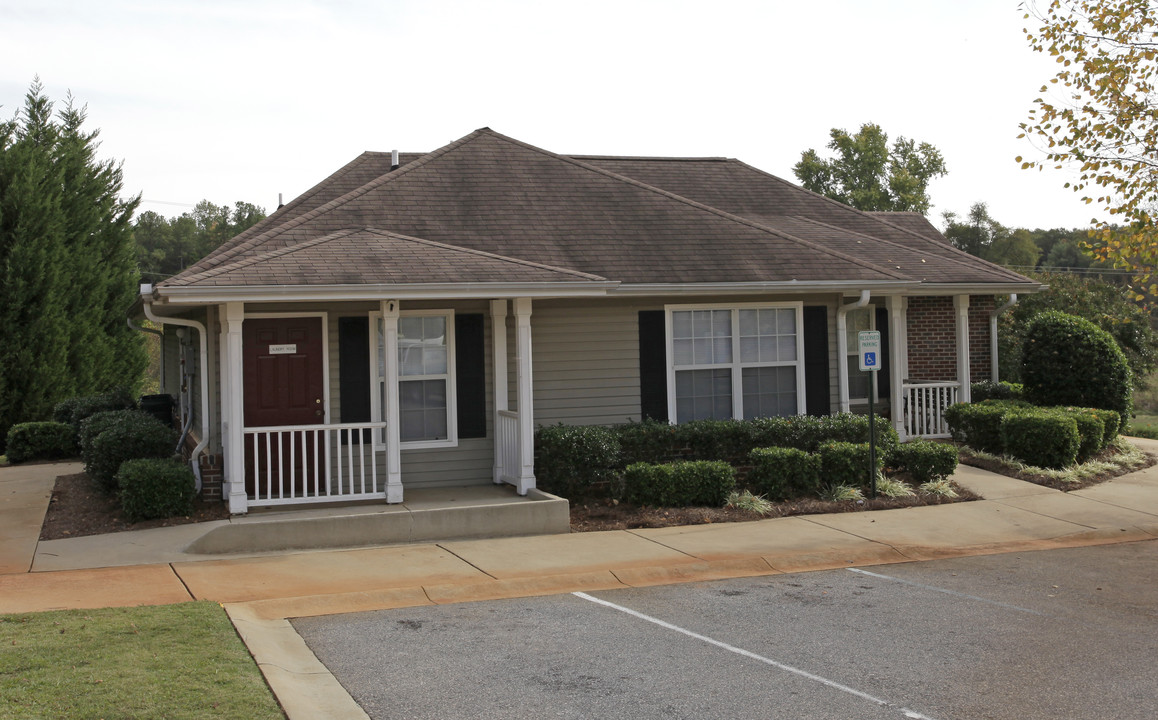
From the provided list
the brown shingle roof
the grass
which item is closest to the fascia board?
the brown shingle roof

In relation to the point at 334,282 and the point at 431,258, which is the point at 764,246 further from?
the point at 334,282

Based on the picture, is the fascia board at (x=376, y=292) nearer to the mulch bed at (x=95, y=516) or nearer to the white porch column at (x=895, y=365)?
the mulch bed at (x=95, y=516)

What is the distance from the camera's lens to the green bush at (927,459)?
13.7 m

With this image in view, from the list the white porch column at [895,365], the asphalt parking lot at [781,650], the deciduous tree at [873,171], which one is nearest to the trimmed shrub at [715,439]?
the asphalt parking lot at [781,650]

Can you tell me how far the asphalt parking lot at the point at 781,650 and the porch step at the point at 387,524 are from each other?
245cm

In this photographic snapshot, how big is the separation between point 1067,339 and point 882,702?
13.0 meters

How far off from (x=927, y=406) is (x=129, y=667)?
14.0 m

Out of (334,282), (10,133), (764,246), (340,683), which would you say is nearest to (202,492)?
(334,282)

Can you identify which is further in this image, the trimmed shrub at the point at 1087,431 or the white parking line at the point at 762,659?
the trimmed shrub at the point at 1087,431

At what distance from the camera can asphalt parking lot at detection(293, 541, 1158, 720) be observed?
6043 mm

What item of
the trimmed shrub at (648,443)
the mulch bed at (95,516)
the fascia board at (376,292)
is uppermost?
the fascia board at (376,292)

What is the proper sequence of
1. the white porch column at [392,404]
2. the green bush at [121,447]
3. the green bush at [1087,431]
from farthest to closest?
the green bush at [1087,431], the green bush at [121,447], the white porch column at [392,404]

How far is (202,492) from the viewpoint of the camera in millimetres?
12016

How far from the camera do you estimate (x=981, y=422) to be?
15844 millimetres
